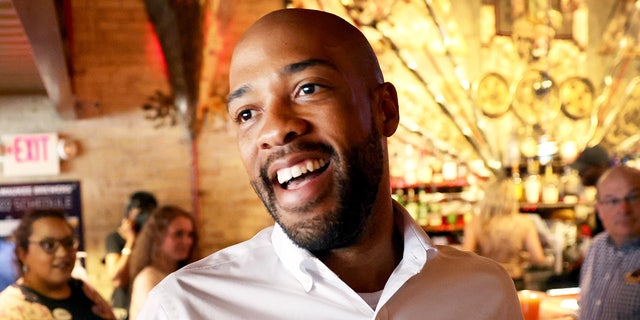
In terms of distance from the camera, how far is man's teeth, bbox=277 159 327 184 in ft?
3.32

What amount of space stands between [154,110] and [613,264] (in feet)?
14.6

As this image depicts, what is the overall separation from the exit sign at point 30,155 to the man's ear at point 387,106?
212 inches

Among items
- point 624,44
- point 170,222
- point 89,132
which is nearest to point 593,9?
point 624,44

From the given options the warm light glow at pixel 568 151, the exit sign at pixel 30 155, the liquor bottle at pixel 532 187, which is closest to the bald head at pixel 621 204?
the liquor bottle at pixel 532 187

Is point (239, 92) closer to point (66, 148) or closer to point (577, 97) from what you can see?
point (66, 148)

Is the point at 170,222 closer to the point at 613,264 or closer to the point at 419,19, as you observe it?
the point at 613,264

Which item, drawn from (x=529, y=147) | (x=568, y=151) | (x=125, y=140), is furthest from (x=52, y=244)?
(x=568, y=151)

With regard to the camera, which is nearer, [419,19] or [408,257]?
[408,257]

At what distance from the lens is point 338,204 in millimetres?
1028

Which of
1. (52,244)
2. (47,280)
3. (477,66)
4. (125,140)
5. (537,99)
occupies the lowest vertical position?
(47,280)

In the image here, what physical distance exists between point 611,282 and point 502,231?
69.6 inches

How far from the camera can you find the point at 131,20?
19.7 ft

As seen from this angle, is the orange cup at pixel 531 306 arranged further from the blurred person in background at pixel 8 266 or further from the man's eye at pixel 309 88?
the blurred person in background at pixel 8 266

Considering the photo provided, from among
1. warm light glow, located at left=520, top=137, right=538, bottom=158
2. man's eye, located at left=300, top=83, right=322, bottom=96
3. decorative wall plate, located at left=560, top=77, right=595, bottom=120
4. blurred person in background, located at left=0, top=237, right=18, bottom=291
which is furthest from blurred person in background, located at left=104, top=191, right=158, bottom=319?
decorative wall plate, located at left=560, top=77, right=595, bottom=120
